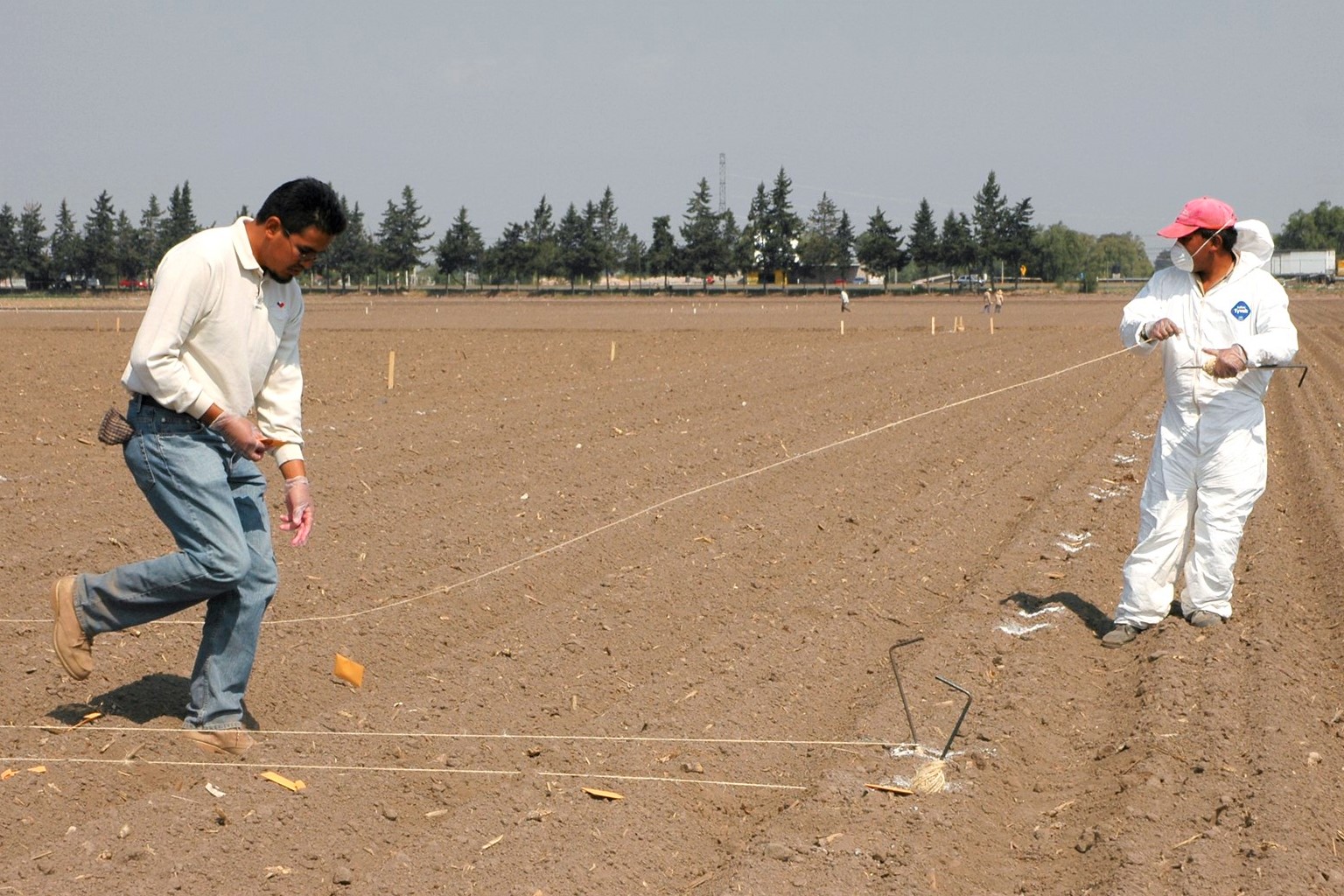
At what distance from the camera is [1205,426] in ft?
21.4

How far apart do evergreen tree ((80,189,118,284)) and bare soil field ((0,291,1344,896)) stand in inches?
3948

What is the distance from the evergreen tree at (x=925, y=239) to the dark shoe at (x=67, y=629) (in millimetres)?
108112

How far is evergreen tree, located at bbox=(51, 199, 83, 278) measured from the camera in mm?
110375

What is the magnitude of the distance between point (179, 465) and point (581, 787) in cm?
174

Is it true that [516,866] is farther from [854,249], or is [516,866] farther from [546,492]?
[854,249]

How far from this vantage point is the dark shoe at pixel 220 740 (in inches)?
196

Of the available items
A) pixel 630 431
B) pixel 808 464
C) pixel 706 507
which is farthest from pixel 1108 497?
pixel 630 431

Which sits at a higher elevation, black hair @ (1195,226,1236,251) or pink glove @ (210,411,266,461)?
black hair @ (1195,226,1236,251)

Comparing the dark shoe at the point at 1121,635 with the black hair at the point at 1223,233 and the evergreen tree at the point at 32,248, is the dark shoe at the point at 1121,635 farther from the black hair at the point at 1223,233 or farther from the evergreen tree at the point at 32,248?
the evergreen tree at the point at 32,248

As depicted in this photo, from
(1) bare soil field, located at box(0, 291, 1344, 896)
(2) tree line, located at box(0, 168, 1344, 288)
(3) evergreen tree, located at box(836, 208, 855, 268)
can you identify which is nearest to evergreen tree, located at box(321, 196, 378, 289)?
(2) tree line, located at box(0, 168, 1344, 288)

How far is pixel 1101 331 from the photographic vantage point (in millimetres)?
39156

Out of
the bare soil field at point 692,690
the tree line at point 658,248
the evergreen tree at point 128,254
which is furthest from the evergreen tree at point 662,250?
the bare soil field at point 692,690

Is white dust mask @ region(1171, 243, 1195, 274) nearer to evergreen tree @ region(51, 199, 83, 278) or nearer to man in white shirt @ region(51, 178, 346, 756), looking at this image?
man in white shirt @ region(51, 178, 346, 756)

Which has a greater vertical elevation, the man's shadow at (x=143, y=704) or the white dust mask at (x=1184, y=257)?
the white dust mask at (x=1184, y=257)
